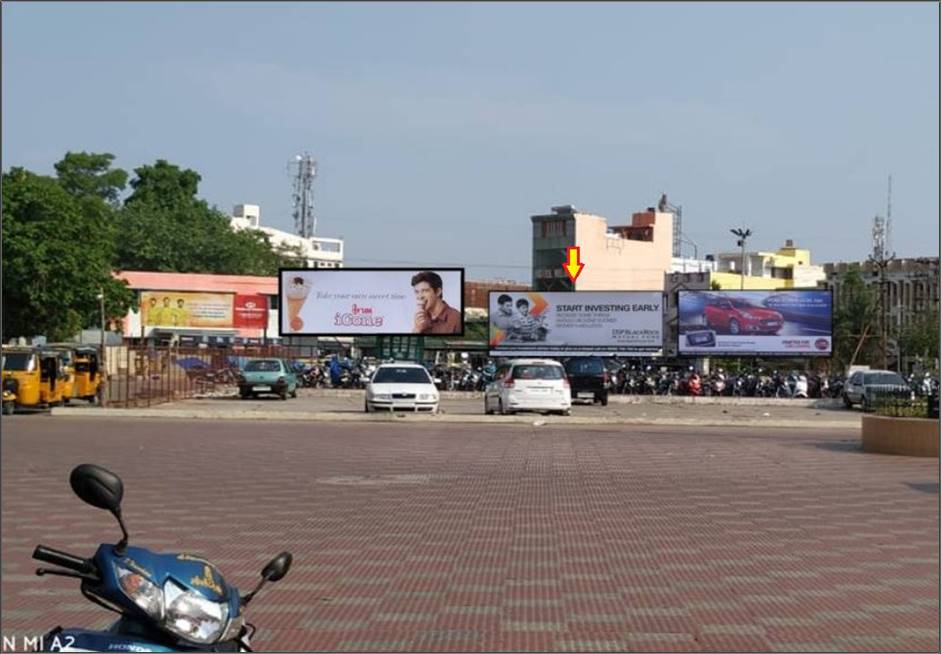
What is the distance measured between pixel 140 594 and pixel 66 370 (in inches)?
1469

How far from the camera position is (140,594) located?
4496 mm

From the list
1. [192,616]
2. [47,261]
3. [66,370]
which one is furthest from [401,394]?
[192,616]

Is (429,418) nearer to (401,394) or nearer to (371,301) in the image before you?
(401,394)

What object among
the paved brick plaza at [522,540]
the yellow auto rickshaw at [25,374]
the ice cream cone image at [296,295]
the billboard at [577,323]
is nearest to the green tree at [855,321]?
the billboard at [577,323]

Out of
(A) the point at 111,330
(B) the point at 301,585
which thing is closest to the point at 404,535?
(B) the point at 301,585

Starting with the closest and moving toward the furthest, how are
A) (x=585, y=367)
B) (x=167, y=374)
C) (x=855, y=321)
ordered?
(x=167, y=374) → (x=585, y=367) → (x=855, y=321)

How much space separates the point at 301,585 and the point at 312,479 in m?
8.05

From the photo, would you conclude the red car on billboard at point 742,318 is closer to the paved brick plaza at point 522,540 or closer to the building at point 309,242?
the paved brick plaza at point 522,540

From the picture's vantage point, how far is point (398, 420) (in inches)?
1303

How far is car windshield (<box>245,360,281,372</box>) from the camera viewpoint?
46688mm

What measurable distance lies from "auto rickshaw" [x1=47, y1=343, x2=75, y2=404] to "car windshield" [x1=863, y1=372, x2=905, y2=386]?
2528cm

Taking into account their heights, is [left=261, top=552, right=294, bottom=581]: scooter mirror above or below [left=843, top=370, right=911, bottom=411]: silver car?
above

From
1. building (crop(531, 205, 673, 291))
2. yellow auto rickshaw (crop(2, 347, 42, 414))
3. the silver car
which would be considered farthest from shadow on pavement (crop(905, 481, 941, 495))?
building (crop(531, 205, 673, 291))

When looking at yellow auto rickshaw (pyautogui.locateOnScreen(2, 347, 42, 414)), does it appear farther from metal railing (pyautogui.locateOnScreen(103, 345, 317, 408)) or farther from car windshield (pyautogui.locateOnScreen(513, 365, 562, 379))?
car windshield (pyautogui.locateOnScreen(513, 365, 562, 379))
